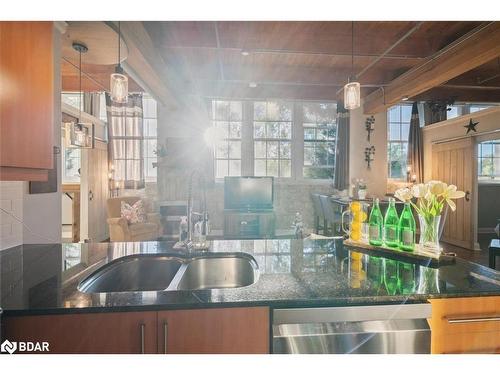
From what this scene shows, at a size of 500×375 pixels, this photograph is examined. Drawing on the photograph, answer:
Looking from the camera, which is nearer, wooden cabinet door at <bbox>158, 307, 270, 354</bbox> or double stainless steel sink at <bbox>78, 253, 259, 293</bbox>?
wooden cabinet door at <bbox>158, 307, 270, 354</bbox>

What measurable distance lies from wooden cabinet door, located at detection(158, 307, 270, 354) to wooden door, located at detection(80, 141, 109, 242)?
16.8ft

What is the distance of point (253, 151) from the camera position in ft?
20.1

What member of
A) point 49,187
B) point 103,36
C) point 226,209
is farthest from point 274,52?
point 49,187

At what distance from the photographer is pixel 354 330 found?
97 cm

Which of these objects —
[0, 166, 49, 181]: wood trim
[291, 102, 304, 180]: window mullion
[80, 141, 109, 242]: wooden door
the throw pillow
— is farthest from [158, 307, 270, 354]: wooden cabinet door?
[291, 102, 304, 180]: window mullion

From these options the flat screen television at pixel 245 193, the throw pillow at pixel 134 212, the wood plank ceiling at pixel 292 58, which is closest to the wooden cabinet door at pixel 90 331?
the wood plank ceiling at pixel 292 58

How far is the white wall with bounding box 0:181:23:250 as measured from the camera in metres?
1.50

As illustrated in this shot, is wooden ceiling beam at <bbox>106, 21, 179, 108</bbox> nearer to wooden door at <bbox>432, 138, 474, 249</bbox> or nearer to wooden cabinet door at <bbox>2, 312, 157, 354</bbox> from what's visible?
wooden cabinet door at <bbox>2, 312, 157, 354</bbox>

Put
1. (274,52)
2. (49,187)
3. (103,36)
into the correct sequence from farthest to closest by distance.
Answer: (274,52), (103,36), (49,187)

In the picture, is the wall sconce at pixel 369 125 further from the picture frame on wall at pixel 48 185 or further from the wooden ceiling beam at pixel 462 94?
the picture frame on wall at pixel 48 185

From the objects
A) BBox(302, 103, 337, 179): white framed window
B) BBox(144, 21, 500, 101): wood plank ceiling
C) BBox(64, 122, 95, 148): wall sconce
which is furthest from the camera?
BBox(302, 103, 337, 179): white framed window

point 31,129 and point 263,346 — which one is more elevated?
point 31,129
